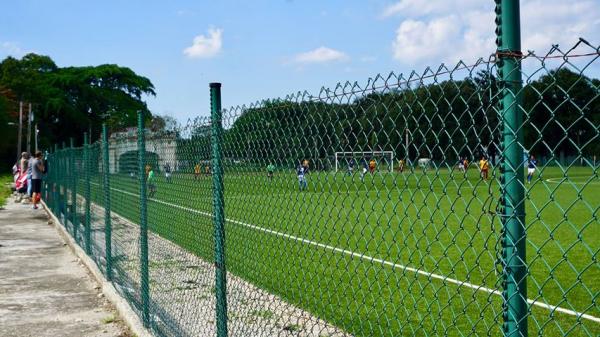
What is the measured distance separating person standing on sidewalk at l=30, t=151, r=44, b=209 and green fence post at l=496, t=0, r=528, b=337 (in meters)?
20.8

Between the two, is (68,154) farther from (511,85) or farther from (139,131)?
(511,85)

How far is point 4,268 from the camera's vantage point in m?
11.0

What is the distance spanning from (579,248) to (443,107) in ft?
34.5

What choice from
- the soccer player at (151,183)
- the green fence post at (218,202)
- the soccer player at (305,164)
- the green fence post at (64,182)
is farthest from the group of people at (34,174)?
the soccer player at (305,164)

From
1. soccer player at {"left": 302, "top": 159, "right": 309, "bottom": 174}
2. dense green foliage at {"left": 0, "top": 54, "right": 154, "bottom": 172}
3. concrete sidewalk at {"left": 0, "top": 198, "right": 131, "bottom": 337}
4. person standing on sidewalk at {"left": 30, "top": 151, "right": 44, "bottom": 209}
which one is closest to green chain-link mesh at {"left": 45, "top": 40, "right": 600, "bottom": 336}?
soccer player at {"left": 302, "top": 159, "right": 309, "bottom": 174}

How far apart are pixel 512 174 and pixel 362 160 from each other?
0.98 m

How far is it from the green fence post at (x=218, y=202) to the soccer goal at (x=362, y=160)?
1384mm

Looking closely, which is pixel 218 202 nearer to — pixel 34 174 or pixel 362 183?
pixel 362 183

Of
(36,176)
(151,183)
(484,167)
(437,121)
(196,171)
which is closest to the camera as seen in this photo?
(484,167)

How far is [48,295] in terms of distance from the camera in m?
8.87

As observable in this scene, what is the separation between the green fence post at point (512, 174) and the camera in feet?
6.73

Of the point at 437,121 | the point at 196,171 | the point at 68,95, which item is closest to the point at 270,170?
the point at 196,171

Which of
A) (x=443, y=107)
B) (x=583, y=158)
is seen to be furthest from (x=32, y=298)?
(x=583, y=158)

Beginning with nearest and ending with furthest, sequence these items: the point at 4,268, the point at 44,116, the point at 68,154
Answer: the point at 4,268
the point at 68,154
the point at 44,116
